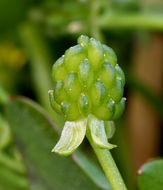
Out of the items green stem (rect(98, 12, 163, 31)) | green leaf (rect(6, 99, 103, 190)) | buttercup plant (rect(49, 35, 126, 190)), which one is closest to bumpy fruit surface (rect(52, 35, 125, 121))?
buttercup plant (rect(49, 35, 126, 190))

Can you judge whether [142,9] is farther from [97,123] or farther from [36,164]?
[97,123]

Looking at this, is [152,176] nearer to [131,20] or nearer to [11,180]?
[11,180]

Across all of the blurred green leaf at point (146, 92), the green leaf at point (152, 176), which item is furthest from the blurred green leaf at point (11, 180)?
the blurred green leaf at point (146, 92)

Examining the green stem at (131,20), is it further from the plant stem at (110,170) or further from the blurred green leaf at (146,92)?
the plant stem at (110,170)

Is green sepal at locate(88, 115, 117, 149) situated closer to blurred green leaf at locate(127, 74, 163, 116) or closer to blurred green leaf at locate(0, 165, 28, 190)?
blurred green leaf at locate(0, 165, 28, 190)

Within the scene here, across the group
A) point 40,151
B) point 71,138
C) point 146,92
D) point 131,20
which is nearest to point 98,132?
point 71,138

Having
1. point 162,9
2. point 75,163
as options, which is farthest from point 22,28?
point 75,163

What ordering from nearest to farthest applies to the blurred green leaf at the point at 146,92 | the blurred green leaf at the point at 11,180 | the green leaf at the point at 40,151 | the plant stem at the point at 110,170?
the plant stem at the point at 110,170
the green leaf at the point at 40,151
the blurred green leaf at the point at 11,180
the blurred green leaf at the point at 146,92
